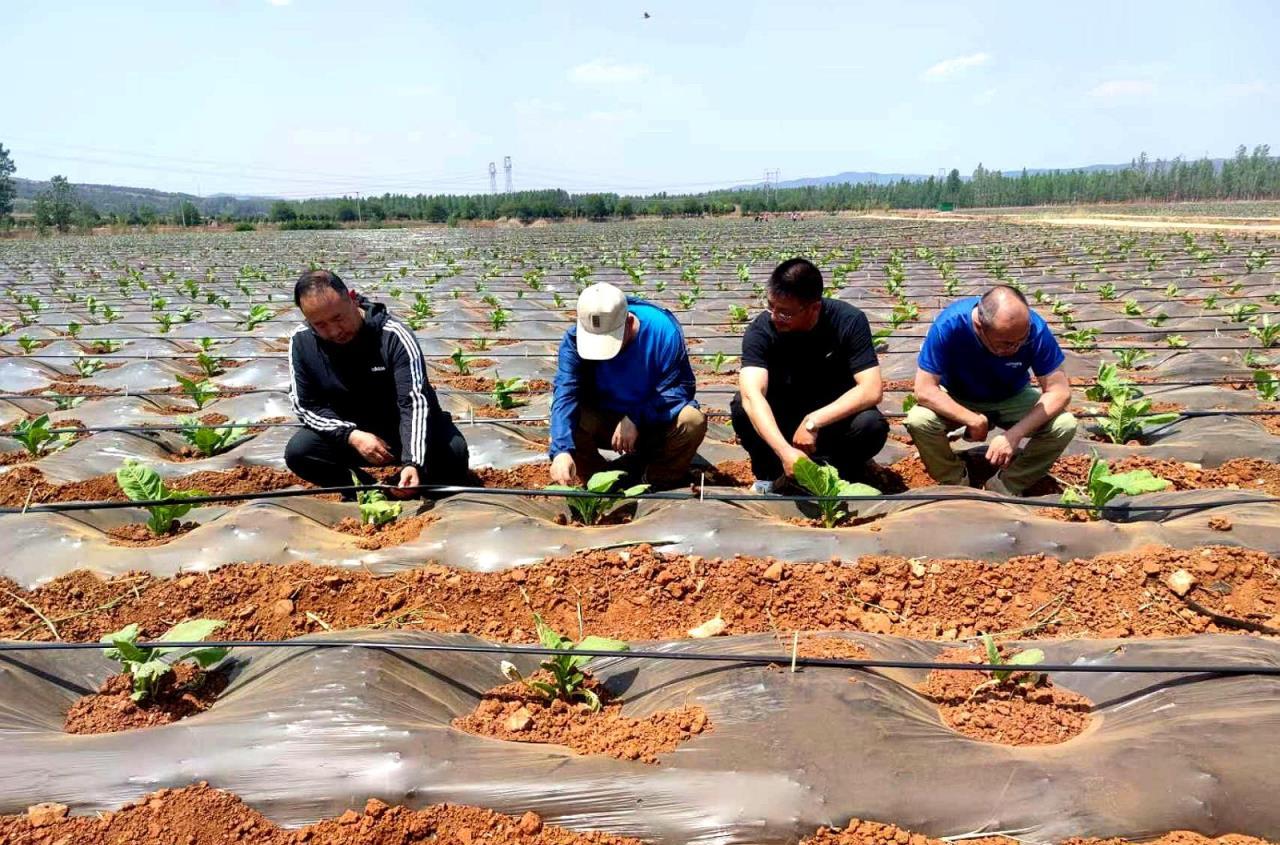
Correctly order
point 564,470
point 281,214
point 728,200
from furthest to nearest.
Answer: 1. point 728,200
2. point 281,214
3. point 564,470

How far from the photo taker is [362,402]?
172 inches

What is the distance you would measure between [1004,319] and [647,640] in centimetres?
234

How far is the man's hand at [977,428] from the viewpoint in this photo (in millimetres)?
4160

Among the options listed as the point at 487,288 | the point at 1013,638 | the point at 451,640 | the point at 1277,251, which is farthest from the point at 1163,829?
the point at 1277,251

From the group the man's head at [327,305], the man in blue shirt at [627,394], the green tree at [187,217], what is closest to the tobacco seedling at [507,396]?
the man in blue shirt at [627,394]

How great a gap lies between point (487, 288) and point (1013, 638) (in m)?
13.6


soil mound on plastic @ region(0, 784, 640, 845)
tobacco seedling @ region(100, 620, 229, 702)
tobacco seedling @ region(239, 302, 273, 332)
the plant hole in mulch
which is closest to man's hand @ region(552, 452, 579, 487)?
tobacco seedling @ region(100, 620, 229, 702)

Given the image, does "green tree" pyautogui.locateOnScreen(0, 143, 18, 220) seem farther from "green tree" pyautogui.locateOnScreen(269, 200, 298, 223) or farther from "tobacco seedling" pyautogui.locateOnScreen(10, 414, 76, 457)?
"tobacco seedling" pyautogui.locateOnScreen(10, 414, 76, 457)

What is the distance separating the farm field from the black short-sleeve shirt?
74 centimetres

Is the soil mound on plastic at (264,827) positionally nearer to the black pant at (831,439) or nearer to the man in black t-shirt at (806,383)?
the man in black t-shirt at (806,383)

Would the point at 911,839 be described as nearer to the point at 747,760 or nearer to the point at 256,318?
the point at 747,760

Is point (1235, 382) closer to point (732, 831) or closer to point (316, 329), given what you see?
point (732, 831)

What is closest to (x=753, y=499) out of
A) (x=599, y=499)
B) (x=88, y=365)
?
(x=599, y=499)

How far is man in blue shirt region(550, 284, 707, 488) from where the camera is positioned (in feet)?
13.0
